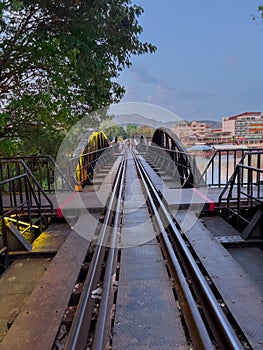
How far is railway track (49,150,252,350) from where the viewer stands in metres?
1.86

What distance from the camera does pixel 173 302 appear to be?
2326mm

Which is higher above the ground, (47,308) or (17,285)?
(47,308)

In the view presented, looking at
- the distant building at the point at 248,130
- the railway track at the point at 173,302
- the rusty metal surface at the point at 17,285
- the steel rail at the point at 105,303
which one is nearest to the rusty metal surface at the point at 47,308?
the railway track at the point at 173,302

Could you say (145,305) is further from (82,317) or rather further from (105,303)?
(82,317)

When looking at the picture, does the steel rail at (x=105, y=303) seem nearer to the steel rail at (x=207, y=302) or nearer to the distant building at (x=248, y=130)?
the steel rail at (x=207, y=302)

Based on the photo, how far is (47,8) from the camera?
20.8 ft

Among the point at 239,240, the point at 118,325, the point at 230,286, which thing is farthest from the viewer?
the point at 239,240

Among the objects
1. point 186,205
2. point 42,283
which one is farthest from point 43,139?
point 42,283

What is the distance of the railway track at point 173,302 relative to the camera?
1.86 meters

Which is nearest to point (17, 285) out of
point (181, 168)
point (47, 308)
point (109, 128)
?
point (47, 308)

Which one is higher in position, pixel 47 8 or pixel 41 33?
pixel 47 8

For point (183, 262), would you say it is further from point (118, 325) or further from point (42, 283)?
point (42, 283)

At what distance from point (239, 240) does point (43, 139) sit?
26.3 feet

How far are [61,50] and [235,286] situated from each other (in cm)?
586
